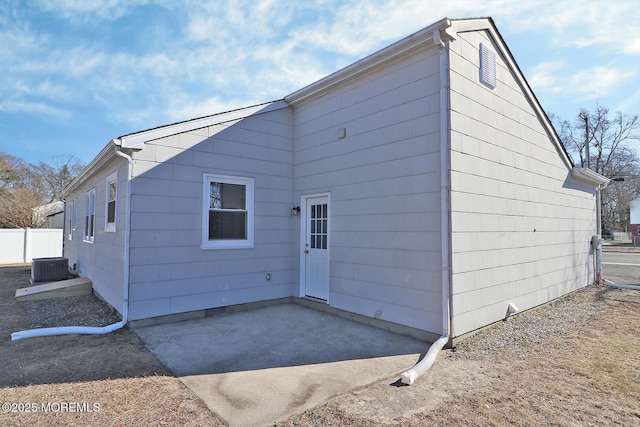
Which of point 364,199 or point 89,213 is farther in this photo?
point 89,213

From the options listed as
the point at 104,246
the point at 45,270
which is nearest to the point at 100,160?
the point at 104,246

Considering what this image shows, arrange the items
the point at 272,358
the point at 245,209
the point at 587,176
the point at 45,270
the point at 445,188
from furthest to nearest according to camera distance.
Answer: the point at 45,270 → the point at 587,176 → the point at 245,209 → the point at 445,188 → the point at 272,358

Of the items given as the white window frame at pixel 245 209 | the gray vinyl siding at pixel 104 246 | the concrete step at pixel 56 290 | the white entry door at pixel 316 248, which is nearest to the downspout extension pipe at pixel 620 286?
the white entry door at pixel 316 248

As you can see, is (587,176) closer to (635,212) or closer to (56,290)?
(56,290)

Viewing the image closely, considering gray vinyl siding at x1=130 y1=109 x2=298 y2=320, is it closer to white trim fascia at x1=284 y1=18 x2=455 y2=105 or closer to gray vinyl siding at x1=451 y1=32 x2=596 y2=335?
white trim fascia at x1=284 y1=18 x2=455 y2=105

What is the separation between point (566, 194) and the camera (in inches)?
314

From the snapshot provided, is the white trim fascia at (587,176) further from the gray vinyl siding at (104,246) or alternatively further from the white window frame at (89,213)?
the white window frame at (89,213)

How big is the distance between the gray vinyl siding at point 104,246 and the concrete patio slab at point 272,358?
121 cm

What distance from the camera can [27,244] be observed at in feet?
53.0

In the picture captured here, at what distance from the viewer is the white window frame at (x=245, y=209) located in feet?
19.4

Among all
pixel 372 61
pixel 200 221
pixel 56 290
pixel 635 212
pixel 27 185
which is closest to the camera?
pixel 372 61

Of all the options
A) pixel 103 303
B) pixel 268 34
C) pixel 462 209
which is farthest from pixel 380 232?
pixel 103 303

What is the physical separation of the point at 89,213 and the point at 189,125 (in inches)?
201

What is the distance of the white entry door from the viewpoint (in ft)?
20.7
